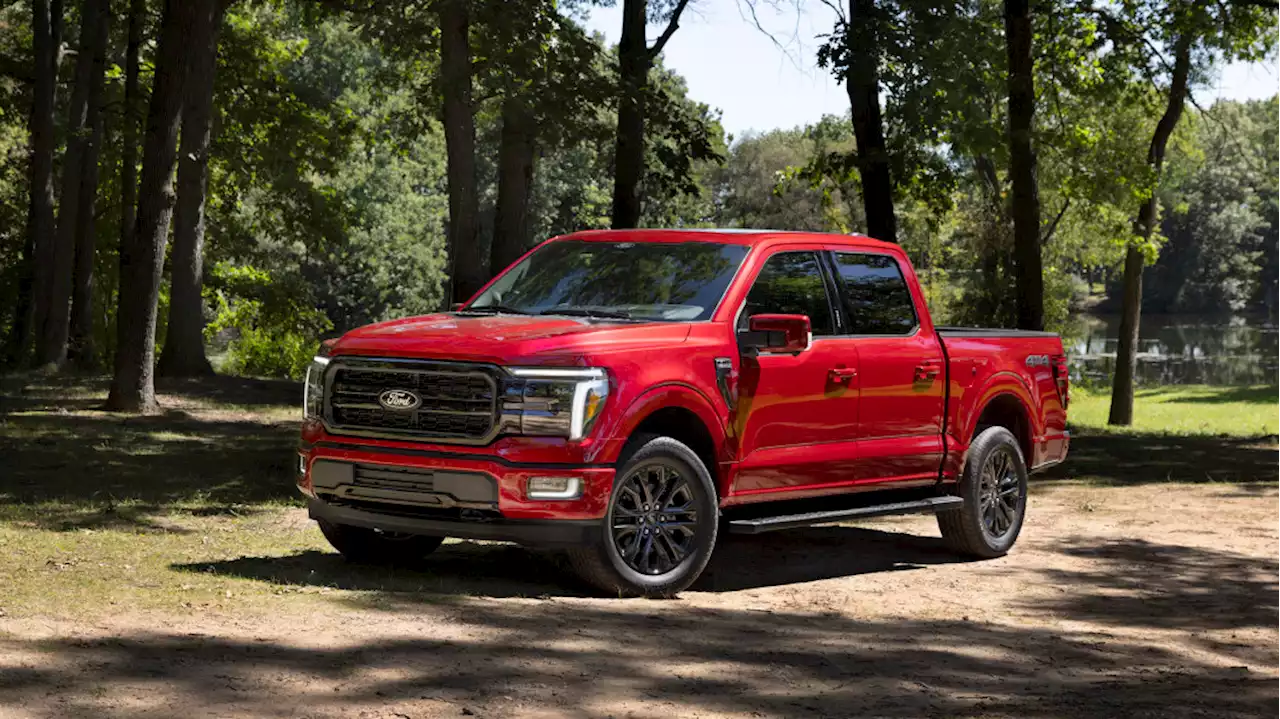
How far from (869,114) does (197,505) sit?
13018 millimetres

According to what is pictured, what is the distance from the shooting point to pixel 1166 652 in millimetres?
8406

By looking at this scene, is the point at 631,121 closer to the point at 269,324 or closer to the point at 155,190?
the point at 155,190

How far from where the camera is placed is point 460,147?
19141mm

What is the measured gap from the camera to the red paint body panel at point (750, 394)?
852 centimetres

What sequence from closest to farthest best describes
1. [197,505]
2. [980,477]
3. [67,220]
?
[980,477] → [197,505] → [67,220]

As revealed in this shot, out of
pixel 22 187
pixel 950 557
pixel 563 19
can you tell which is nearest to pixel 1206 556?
pixel 950 557

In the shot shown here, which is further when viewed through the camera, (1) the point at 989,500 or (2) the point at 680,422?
(1) the point at 989,500

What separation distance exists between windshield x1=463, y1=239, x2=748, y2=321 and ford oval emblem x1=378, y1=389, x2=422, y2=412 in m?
1.23

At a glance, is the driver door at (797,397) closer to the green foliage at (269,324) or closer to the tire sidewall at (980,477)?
the tire sidewall at (980,477)

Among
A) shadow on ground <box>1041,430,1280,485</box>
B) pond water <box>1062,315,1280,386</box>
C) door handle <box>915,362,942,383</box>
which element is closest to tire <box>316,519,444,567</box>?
door handle <box>915,362,942,383</box>

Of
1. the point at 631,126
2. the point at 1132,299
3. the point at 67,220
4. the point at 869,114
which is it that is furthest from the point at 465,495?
the point at 1132,299

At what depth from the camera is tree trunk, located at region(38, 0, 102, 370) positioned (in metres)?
29.5

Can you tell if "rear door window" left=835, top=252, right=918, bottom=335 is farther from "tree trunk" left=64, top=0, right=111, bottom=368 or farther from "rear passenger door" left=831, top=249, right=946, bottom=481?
"tree trunk" left=64, top=0, right=111, bottom=368

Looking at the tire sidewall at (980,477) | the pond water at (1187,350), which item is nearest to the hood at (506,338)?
the tire sidewall at (980,477)
